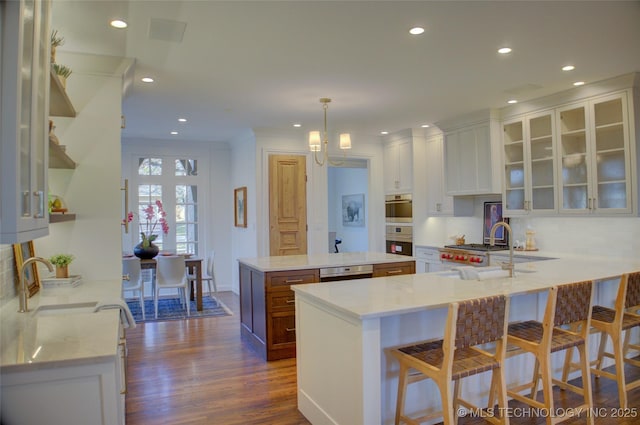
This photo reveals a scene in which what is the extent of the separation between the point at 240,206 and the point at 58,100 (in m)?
4.39

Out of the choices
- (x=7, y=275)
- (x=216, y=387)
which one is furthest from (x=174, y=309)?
(x=7, y=275)

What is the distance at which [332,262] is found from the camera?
4.26m

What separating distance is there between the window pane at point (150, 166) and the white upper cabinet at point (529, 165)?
18.2ft

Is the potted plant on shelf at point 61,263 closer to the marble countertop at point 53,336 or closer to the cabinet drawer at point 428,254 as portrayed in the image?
the marble countertop at point 53,336

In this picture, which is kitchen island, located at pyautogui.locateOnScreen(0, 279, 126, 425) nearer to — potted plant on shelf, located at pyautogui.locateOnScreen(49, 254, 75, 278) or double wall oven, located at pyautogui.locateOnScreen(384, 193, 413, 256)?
potted plant on shelf, located at pyautogui.locateOnScreen(49, 254, 75, 278)

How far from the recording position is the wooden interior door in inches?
255

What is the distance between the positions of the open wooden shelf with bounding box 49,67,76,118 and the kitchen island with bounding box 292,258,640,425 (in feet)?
6.25

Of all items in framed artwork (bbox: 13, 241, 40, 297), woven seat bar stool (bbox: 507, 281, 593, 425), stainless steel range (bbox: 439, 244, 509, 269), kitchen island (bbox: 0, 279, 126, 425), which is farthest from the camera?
stainless steel range (bbox: 439, 244, 509, 269)

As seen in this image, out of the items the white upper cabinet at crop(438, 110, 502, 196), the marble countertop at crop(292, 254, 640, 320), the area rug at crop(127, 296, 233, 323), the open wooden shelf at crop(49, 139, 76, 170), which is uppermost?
the white upper cabinet at crop(438, 110, 502, 196)

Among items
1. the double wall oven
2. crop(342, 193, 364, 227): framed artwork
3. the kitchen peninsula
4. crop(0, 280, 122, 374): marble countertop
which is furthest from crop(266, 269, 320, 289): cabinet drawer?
crop(342, 193, 364, 227): framed artwork

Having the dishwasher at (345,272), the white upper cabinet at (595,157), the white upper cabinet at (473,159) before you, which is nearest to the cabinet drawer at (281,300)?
the dishwasher at (345,272)

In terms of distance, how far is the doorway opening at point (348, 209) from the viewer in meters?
9.95

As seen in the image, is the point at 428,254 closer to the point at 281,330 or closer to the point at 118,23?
the point at 281,330

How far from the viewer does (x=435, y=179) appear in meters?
6.53
